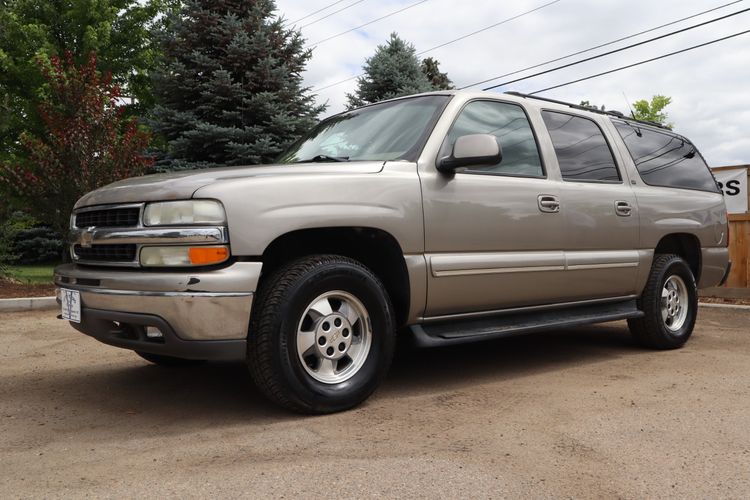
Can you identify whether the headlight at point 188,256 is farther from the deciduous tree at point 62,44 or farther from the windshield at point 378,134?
the deciduous tree at point 62,44

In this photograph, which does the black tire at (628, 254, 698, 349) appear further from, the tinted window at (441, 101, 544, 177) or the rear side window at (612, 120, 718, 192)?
the tinted window at (441, 101, 544, 177)

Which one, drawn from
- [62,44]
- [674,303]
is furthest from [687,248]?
[62,44]

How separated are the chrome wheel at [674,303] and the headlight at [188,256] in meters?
3.96

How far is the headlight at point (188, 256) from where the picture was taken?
3.20m

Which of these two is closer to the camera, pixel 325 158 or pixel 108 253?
pixel 108 253

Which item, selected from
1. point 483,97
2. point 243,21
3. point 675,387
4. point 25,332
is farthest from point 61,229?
point 675,387

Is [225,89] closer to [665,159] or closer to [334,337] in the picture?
[665,159]

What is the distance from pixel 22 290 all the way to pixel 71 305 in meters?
7.05

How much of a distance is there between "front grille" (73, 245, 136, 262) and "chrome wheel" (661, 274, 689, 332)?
4266 millimetres

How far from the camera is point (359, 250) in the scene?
3.93m

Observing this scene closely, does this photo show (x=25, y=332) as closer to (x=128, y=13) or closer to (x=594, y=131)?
(x=594, y=131)

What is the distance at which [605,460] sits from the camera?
2.85 meters

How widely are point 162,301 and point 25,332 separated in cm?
428

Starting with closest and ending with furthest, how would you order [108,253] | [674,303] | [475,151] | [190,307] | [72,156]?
1. [190,307]
2. [108,253]
3. [475,151]
4. [674,303]
5. [72,156]
